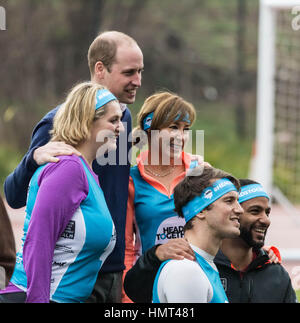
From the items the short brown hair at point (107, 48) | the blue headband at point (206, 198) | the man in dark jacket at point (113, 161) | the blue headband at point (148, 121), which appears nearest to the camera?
the blue headband at point (206, 198)

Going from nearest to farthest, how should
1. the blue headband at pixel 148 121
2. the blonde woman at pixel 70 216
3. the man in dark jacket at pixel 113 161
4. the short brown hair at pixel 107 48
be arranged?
the blonde woman at pixel 70 216, the man in dark jacket at pixel 113 161, the short brown hair at pixel 107 48, the blue headband at pixel 148 121

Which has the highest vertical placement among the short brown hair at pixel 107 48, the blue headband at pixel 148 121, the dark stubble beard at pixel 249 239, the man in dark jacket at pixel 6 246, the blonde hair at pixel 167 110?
the short brown hair at pixel 107 48

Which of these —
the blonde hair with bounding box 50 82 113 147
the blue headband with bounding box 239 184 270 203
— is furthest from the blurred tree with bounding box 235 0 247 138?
the blonde hair with bounding box 50 82 113 147

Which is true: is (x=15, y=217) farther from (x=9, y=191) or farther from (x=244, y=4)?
(x=244, y=4)

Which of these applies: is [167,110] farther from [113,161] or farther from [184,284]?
[184,284]

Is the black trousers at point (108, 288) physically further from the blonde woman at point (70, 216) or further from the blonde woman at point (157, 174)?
the blonde woman at point (70, 216)

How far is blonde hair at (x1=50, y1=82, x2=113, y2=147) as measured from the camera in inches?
111

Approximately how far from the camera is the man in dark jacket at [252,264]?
3.16 m

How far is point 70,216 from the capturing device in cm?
268

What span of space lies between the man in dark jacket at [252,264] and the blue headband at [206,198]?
40 centimetres

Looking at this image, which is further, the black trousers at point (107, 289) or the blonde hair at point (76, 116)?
the black trousers at point (107, 289)

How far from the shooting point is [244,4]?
959 inches

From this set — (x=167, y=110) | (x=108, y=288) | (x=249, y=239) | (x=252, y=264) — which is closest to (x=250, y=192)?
(x=249, y=239)

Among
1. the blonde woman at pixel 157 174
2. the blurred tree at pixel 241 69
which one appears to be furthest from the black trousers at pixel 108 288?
the blurred tree at pixel 241 69
